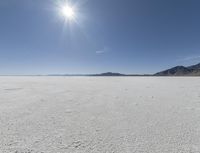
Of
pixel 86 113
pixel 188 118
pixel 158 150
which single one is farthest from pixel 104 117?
pixel 188 118

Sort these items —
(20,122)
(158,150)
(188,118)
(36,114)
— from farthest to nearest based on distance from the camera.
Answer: (36,114)
(188,118)
(20,122)
(158,150)

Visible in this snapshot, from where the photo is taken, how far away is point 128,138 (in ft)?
10.4

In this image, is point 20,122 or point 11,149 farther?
point 20,122

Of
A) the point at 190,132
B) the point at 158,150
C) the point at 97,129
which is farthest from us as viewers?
the point at 97,129

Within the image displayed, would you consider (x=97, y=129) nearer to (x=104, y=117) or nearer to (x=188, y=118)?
(x=104, y=117)

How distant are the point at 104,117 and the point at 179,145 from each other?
7.43ft

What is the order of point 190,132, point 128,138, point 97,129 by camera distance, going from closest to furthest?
point 128,138, point 190,132, point 97,129

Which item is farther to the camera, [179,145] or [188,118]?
[188,118]

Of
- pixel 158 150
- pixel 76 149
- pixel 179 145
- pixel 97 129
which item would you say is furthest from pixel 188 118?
pixel 76 149

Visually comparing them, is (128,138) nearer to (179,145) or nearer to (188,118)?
(179,145)

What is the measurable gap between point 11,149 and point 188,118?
4571 mm

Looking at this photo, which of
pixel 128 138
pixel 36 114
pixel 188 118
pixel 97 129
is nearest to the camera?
pixel 128 138

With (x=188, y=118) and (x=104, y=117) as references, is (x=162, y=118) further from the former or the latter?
(x=104, y=117)

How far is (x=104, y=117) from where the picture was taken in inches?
183
